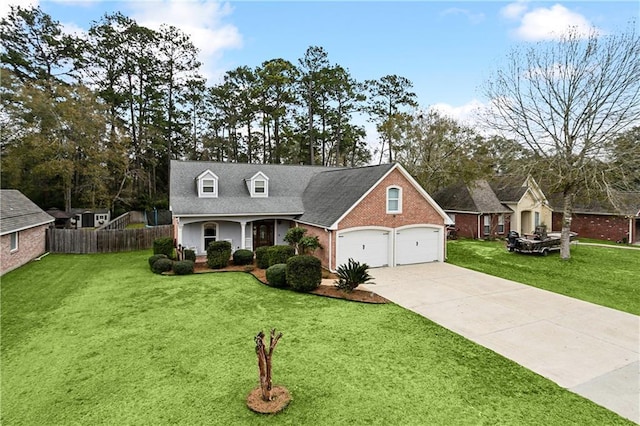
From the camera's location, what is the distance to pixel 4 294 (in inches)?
476

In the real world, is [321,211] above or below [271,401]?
above

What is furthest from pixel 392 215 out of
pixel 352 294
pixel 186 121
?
pixel 186 121

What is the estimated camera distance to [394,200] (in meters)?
17.1

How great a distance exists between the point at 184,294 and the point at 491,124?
19.8 m

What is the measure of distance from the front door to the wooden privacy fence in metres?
7.69

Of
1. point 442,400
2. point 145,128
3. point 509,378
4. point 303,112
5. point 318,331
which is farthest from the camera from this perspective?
point 303,112

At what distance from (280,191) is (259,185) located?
1.49m

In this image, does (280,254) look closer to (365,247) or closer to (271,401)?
(365,247)

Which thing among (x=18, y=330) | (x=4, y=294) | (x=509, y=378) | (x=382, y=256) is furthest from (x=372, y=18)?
(x=4, y=294)

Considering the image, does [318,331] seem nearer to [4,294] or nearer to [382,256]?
[382,256]

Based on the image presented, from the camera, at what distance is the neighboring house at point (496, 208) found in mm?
27203

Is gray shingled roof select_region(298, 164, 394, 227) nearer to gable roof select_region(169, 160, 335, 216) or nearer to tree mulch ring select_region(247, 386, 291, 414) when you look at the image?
gable roof select_region(169, 160, 335, 216)

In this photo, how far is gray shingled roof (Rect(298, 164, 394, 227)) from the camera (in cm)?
1659

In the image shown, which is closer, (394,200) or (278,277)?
(278,277)
